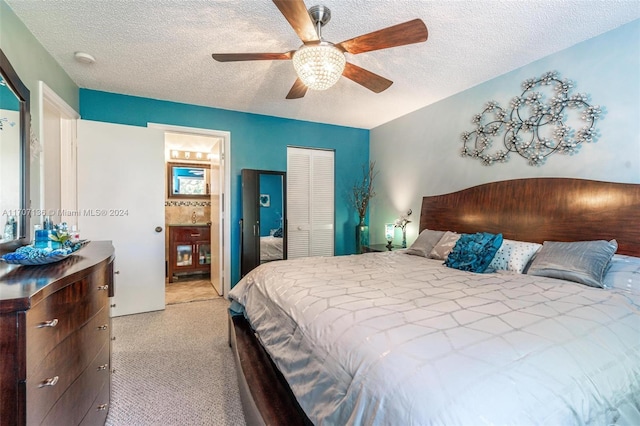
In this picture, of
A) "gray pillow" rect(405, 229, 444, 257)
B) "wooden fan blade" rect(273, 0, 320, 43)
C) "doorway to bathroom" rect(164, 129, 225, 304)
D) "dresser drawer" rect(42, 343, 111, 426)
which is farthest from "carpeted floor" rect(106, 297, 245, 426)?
"wooden fan blade" rect(273, 0, 320, 43)

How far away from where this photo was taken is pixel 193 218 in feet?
17.6

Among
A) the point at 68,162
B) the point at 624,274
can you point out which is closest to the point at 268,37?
the point at 68,162

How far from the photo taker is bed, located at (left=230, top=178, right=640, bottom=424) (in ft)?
2.65

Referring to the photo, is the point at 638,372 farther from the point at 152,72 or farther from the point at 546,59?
the point at 152,72

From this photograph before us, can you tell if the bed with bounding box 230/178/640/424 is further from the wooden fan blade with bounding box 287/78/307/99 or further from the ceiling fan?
the wooden fan blade with bounding box 287/78/307/99

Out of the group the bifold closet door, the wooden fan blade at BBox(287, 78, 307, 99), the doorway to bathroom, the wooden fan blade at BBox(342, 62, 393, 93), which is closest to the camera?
the wooden fan blade at BBox(342, 62, 393, 93)

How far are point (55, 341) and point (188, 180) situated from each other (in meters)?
4.56

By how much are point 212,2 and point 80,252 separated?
173 centimetres

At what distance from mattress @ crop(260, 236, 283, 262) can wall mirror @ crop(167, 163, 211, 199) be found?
210cm

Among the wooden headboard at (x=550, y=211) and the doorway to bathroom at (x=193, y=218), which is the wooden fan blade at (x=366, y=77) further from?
the doorway to bathroom at (x=193, y=218)

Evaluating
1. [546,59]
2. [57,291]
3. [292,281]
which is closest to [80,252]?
[57,291]

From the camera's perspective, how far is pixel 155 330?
2.83m

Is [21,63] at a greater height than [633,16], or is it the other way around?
[633,16]

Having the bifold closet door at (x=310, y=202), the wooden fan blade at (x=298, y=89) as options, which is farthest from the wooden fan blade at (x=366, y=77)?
the bifold closet door at (x=310, y=202)
